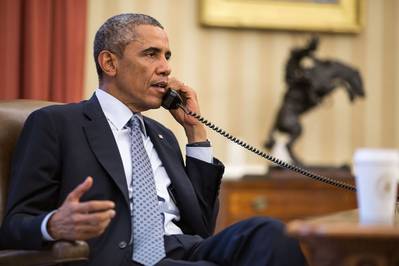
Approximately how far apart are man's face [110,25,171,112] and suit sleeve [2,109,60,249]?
1.08 ft

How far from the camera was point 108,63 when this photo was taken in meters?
2.62

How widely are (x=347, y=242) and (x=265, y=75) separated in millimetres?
3228

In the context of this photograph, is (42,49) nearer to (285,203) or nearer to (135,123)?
(135,123)

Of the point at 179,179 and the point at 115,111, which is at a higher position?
the point at 115,111

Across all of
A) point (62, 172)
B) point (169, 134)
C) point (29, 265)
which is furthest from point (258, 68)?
point (29, 265)

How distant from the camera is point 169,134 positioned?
2754 millimetres

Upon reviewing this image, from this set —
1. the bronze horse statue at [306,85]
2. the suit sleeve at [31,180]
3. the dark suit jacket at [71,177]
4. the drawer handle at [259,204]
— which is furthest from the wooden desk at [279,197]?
the suit sleeve at [31,180]

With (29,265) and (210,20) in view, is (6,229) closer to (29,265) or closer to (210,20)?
(29,265)

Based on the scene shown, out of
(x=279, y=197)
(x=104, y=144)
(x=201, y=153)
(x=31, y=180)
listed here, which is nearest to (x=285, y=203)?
(x=279, y=197)

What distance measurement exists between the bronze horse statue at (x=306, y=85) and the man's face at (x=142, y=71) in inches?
68.7

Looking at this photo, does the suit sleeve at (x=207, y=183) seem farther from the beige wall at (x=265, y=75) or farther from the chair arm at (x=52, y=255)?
the beige wall at (x=265, y=75)

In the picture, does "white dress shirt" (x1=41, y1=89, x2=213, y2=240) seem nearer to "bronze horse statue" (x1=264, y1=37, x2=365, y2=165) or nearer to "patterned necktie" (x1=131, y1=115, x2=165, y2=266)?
"patterned necktie" (x1=131, y1=115, x2=165, y2=266)

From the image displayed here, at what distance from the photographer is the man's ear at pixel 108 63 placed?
261cm

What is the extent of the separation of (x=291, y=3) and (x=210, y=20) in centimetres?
52
